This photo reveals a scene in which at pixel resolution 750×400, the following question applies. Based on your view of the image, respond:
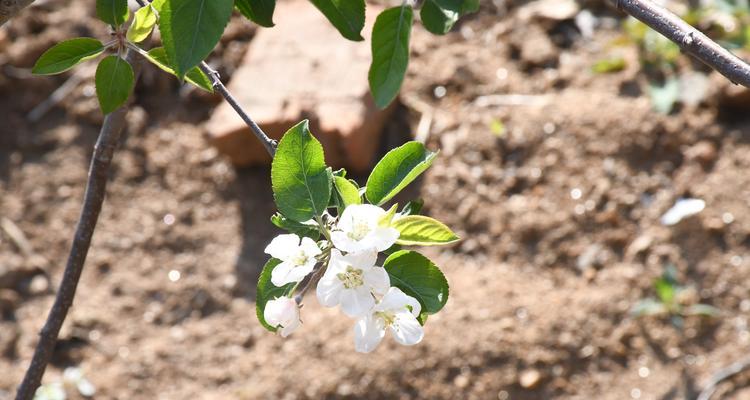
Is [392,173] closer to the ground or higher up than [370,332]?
higher up

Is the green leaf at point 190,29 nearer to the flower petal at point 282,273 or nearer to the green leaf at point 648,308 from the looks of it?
the flower petal at point 282,273

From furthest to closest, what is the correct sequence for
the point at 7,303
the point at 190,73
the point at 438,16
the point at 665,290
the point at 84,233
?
the point at 7,303
the point at 665,290
the point at 84,233
the point at 438,16
the point at 190,73

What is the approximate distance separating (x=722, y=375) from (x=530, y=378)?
551 millimetres

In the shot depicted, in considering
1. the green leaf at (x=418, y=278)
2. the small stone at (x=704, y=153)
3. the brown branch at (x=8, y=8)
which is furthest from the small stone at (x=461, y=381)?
the brown branch at (x=8, y=8)

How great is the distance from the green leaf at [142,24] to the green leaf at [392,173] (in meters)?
0.37

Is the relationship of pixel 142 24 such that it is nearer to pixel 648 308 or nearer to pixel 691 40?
pixel 691 40

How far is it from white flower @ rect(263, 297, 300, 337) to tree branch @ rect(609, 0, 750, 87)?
556 mm

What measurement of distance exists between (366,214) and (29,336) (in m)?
Answer: 2.21

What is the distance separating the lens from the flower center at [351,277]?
42.8 inches

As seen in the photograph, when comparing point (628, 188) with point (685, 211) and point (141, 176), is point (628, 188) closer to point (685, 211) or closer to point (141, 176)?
point (685, 211)

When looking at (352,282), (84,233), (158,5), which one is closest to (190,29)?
(158,5)

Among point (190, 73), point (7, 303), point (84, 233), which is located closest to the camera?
point (190, 73)

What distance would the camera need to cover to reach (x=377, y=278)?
108 centimetres

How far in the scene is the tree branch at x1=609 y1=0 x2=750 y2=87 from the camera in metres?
1.08
